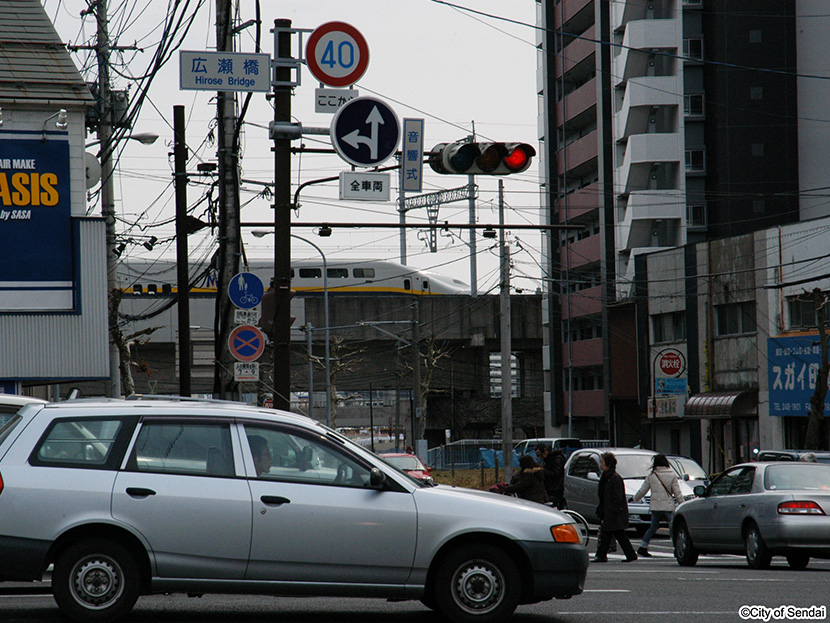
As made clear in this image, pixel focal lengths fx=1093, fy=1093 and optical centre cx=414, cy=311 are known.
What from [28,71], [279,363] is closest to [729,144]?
[28,71]

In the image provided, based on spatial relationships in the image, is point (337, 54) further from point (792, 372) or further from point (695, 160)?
point (695, 160)

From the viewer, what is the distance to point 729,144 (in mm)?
48531

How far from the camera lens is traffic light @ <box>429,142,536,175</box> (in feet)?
44.0

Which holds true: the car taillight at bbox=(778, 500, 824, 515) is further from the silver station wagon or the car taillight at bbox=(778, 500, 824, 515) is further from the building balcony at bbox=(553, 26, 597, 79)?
the building balcony at bbox=(553, 26, 597, 79)

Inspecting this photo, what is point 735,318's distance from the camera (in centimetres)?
4078

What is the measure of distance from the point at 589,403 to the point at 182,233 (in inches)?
1408

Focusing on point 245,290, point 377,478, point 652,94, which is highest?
point 652,94

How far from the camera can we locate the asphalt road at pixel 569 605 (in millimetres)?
8656

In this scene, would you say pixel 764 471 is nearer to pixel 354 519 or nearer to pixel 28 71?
pixel 354 519

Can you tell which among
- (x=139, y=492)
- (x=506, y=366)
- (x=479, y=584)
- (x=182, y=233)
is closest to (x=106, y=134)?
(x=182, y=233)

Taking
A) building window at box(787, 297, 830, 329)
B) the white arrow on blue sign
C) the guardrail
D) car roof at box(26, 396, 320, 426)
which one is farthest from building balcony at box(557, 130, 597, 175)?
car roof at box(26, 396, 320, 426)

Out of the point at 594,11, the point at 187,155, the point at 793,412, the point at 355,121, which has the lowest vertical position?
the point at 793,412

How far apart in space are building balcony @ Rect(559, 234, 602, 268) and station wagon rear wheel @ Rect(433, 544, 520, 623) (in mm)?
47221

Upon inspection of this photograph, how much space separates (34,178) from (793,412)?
85.4ft
